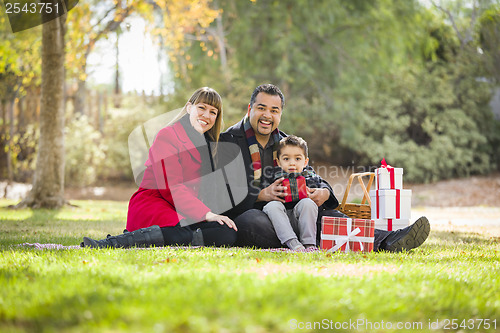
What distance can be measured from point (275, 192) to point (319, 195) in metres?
0.37

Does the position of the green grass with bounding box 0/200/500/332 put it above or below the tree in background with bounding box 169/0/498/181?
below

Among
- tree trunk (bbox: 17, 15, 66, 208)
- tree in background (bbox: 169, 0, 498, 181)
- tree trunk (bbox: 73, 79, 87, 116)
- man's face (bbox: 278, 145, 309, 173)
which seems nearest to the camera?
man's face (bbox: 278, 145, 309, 173)

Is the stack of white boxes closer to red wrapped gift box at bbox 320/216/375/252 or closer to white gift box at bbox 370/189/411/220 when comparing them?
white gift box at bbox 370/189/411/220

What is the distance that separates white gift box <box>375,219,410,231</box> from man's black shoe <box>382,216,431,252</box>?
5.6 inches

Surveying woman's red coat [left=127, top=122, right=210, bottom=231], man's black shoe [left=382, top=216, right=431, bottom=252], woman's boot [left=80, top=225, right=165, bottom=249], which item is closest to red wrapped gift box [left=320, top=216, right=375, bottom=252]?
man's black shoe [left=382, top=216, right=431, bottom=252]

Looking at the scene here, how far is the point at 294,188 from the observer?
12.7ft

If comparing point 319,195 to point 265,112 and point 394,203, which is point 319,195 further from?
point 265,112

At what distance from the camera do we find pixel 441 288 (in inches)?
89.5

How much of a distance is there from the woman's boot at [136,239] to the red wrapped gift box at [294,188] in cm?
108

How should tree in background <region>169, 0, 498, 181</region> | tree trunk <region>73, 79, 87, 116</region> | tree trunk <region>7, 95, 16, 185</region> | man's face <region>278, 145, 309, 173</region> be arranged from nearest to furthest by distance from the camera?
man's face <region>278, 145, 309, 173</region>, tree trunk <region>7, 95, 16, 185</region>, tree in background <region>169, 0, 498, 181</region>, tree trunk <region>73, 79, 87, 116</region>

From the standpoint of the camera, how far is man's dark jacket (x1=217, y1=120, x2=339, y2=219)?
4016 millimetres

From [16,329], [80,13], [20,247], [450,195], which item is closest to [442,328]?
[16,329]

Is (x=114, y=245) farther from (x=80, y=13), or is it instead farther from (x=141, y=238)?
(x=80, y=13)

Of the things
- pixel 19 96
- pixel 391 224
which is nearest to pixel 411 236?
pixel 391 224
